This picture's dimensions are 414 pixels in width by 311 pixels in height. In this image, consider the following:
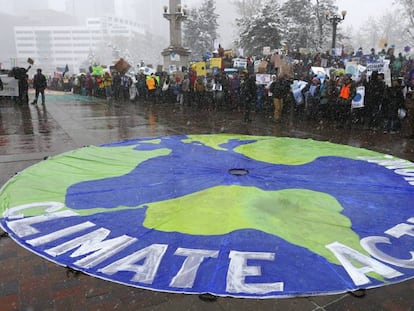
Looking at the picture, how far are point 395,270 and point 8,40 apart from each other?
17435 cm

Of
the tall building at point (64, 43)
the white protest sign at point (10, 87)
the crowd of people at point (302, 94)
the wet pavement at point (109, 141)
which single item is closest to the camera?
the wet pavement at point (109, 141)

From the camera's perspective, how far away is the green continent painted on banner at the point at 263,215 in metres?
3.86

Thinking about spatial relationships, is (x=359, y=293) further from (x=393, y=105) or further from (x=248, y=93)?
(x=248, y=93)

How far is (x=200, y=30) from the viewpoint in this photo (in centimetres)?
4834

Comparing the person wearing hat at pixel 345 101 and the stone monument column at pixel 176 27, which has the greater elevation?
the stone monument column at pixel 176 27

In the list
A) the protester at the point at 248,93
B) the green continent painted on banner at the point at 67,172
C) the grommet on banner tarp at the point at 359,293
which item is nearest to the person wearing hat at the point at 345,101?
the protester at the point at 248,93

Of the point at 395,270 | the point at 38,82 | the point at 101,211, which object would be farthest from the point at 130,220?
the point at 38,82

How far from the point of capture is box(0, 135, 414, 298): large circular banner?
3.18 metres

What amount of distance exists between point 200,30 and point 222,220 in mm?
47116

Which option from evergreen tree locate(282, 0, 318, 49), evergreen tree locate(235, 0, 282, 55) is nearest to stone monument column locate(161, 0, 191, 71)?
evergreen tree locate(235, 0, 282, 55)

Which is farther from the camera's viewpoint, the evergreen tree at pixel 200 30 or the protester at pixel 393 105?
the evergreen tree at pixel 200 30

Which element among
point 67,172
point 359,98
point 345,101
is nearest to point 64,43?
point 345,101

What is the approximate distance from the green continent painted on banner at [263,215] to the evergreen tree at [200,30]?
44322 millimetres

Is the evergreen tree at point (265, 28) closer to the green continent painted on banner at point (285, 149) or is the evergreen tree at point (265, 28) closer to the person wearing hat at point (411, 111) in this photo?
the person wearing hat at point (411, 111)
